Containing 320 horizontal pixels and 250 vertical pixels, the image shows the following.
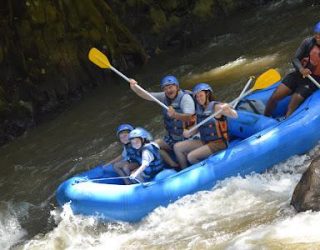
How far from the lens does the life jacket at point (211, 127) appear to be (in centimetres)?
520

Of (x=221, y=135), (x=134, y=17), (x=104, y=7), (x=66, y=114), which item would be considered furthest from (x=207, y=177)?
(x=134, y=17)

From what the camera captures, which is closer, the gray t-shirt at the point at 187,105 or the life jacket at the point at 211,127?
the life jacket at the point at 211,127

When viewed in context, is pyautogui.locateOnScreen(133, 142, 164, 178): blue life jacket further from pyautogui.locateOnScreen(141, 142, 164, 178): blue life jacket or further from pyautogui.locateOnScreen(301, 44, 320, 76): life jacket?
pyautogui.locateOnScreen(301, 44, 320, 76): life jacket

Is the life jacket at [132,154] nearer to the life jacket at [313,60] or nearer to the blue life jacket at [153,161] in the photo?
the blue life jacket at [153,161]

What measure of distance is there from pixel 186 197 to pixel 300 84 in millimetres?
1677

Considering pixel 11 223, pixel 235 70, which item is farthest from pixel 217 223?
pixel 235 70

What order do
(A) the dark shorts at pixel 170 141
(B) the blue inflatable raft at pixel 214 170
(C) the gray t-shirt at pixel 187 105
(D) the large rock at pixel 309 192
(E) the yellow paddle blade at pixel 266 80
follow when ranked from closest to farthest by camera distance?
1. (D) the large rock at pixel 309 192
2. (B) the blue inflatable raft at pixel 214 170
3. (E) the yellow paddle blade at pixel 266 80
4. (C) the gray t-shirt at pixel 187 105
5. (A) the dark shorts at pixel 170 141

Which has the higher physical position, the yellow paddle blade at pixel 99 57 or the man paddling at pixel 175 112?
the yellow paddle blade at pixel 99 57

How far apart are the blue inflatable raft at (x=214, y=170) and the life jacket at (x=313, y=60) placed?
0.83ft

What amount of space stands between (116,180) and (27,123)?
433cm

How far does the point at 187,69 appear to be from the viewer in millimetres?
10219

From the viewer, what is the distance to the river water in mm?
4375

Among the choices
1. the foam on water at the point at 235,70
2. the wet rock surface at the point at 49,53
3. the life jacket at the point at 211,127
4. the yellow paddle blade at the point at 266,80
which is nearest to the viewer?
the life jacket at the point at 211,127

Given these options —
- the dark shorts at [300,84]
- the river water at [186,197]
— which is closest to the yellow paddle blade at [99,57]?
the river water at [186,197]
